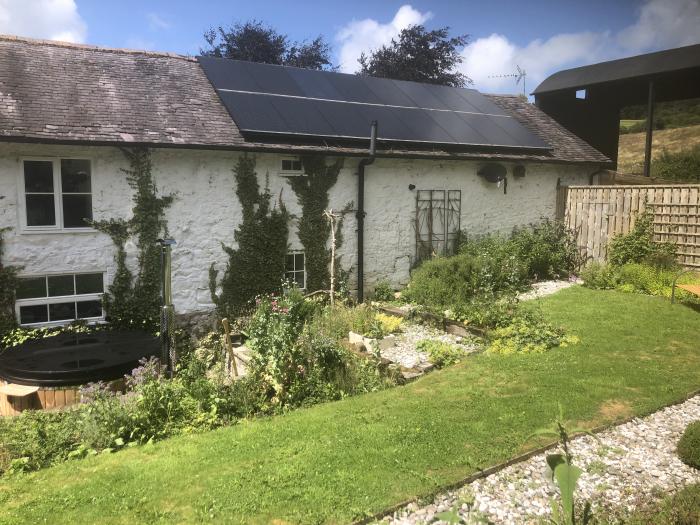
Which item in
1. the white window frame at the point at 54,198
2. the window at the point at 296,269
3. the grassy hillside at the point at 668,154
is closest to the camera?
the white window frame at the point at 54,198

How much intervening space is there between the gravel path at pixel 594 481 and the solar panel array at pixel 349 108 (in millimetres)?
8681

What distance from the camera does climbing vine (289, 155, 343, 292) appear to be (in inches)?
462

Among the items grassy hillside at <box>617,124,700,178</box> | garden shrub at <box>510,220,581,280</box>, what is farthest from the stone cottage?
grassy hillside at <box>617,124,700,178</box>

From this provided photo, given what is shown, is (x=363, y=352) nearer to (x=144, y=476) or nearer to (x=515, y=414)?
(x=515, y=414)

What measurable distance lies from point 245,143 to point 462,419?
747 cm

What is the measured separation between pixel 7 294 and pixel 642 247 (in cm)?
1349

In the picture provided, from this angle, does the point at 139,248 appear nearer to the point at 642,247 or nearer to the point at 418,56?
the point at 642,247

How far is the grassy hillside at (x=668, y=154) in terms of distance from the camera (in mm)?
23609

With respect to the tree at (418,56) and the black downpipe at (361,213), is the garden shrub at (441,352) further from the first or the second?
the tree at (418,56)

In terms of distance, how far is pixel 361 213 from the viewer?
12.3 m

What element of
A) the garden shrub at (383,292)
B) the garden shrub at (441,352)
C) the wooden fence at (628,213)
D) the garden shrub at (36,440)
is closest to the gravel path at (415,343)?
the garden shrub at (441,352)

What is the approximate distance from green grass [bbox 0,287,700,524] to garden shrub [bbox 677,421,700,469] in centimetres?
80

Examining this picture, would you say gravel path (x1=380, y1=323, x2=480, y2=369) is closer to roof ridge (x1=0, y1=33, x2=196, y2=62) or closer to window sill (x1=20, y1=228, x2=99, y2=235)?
window sill (x1=20, y1=228, x2=99, y2=235)

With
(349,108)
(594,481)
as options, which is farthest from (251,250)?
(594,481)
